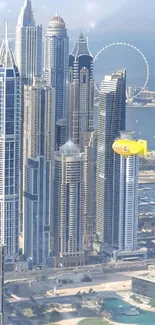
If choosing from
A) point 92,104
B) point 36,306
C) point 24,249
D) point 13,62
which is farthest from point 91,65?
point 36,306

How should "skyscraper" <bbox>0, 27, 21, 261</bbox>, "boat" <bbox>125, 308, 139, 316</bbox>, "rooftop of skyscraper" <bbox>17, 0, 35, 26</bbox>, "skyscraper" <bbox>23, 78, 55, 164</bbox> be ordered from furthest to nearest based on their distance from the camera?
"skyscraper" <bbox>23, 78, 55, 164</bbox>, "skyscraper" <bbox>0, 27, 21, 261</bbox>, "rooftop of skyscraper" <bbox>17, 0, 35, 26</bbox>, "boat" <bbox>125, 308, 139, 316</bbox>

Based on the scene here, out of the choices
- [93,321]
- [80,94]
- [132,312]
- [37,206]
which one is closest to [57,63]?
[80,94]

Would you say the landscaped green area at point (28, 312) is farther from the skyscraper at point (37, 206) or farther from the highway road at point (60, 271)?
the skyscraper at point (37, 206)

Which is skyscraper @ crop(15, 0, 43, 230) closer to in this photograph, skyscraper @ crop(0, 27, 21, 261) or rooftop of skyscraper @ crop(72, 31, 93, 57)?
skyscraper @ crop(0, 27, 21, 261)

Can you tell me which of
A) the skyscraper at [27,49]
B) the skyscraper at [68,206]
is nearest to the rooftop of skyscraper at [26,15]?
the skyscraper at [27,49]

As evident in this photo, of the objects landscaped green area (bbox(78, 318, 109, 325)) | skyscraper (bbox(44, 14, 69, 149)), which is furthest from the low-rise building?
skyscraper (bbox(44, 14, 69, 149))
